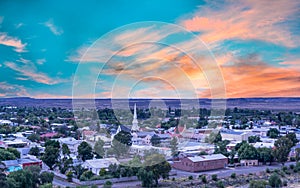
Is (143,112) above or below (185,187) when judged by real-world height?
above

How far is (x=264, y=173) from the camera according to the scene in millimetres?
6219

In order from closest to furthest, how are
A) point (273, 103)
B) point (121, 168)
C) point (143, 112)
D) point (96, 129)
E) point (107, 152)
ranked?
point (121, 168) < point (107, 152) < point (96, 129) < point (143, 112) < point (273, 103)

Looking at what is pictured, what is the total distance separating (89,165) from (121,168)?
2.36 ft

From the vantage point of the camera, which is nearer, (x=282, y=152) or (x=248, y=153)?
(x=282, y=152)

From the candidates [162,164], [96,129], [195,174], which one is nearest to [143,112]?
[96,129]

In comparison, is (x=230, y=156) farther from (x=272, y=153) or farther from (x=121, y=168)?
(x=121, y=168)

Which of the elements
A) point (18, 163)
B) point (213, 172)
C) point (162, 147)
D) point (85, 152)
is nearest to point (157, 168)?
point (213, 172)

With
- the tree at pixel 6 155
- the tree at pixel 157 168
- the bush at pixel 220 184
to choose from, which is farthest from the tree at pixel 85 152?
the bush at pixel 220 184

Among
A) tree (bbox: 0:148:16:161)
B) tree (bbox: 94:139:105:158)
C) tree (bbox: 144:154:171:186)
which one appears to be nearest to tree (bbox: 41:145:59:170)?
tree (bbox: 0:148:16:161)

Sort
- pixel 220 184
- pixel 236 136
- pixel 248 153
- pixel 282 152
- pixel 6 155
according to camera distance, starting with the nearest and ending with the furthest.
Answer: pixel 220 184, pixel 6 155, pixel 282 152, pixel 248 153, pixel 236 136

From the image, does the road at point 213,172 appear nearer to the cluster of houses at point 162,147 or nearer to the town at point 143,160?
the town at point 143,160

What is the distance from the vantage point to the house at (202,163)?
258 inches

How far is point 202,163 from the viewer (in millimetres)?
6637

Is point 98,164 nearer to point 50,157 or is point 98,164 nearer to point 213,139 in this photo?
point 50,157
